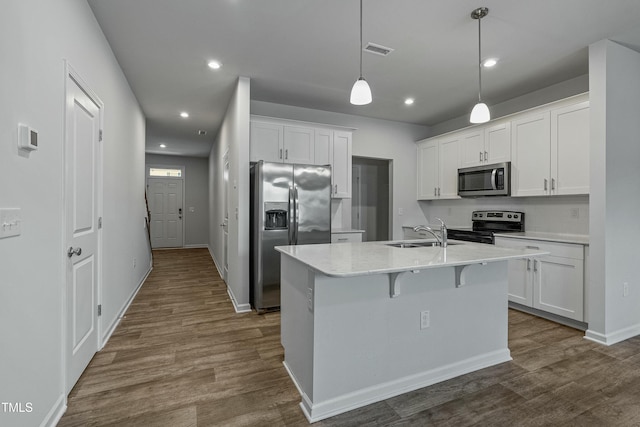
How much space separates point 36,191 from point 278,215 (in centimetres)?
234

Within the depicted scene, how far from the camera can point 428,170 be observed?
5.28 m

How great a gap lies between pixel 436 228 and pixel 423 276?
3300 mm

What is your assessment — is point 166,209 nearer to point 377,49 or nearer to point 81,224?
point 81,224

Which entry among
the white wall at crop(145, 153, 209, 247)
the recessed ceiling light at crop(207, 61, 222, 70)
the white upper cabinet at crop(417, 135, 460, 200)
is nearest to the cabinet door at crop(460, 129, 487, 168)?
the white upper cabinet at crop(417, 135, 460, 200)

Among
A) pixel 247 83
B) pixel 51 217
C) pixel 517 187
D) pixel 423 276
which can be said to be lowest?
pixel 423 276

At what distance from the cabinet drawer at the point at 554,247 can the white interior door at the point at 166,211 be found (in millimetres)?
8257

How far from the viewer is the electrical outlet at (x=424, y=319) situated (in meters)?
2.16

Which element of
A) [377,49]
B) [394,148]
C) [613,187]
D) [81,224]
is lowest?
[81,224]

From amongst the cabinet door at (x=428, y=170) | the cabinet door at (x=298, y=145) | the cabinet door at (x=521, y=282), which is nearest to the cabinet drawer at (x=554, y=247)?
the cabinet door at (x=521, y=282)

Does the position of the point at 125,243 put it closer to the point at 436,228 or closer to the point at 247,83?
the point at 247,83

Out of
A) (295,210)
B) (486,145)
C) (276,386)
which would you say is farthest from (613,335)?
(295,210)

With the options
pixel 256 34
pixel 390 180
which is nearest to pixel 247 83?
pixel 256 34

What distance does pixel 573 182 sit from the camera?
3.31m

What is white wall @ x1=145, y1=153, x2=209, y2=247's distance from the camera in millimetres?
9078
